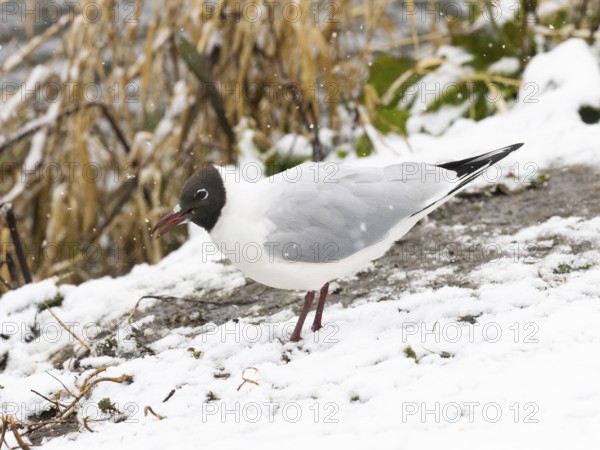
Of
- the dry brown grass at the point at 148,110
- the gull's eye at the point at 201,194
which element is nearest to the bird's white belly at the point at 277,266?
the gull's eye at the point at 201,194

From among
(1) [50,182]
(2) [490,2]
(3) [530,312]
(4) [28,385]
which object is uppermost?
(2) [490,2]

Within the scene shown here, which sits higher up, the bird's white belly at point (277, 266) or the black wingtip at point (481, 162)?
the black wingtip at point (481, 162)

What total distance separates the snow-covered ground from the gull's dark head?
0.41m

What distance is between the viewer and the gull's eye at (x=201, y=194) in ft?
8.07

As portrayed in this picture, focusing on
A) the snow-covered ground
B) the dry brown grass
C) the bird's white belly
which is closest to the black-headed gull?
the bird's white belly

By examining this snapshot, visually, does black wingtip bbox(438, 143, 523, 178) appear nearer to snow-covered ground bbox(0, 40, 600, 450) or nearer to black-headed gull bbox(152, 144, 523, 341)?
black-headed gull bbox(152, 144, 523, 341)

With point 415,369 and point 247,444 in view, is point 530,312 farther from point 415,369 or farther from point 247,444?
point 247,444

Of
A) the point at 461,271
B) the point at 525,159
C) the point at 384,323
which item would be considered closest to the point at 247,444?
the point at 384,323

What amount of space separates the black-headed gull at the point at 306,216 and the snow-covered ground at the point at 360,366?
227 mm

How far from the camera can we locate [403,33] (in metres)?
6.71

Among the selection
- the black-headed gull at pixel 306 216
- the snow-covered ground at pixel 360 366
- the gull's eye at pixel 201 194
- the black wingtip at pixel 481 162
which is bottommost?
the snow-covered ground at pixel 360 366

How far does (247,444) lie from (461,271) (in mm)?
1244

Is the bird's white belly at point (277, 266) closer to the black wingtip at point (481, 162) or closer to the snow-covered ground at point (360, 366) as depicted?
the snow-covered ground at point (360, 366)

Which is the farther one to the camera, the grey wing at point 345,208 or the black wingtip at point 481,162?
the black wingtip at point 481,162
